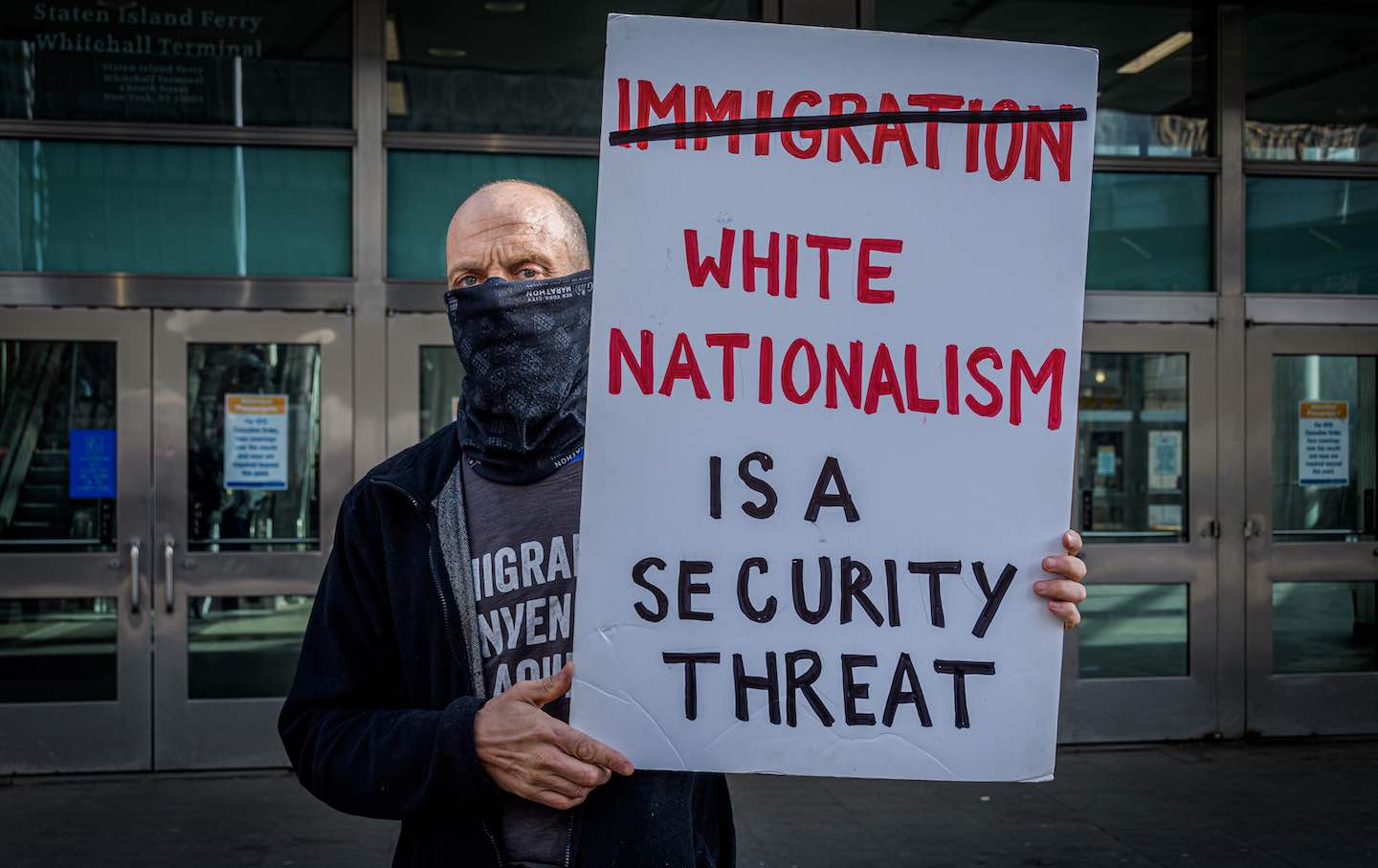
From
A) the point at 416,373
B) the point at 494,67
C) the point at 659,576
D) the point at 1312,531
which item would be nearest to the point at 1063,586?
the point at 659,576

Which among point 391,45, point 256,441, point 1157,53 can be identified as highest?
point 1157,53

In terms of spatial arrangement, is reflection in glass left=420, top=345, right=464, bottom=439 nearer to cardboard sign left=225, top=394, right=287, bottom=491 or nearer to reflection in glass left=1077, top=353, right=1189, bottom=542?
cardboard sign left=225, top=394, right=287, bottom=491

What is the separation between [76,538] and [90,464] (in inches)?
15.7

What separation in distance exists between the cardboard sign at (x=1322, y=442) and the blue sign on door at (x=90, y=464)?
6.91 meters

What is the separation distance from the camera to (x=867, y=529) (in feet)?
6.01

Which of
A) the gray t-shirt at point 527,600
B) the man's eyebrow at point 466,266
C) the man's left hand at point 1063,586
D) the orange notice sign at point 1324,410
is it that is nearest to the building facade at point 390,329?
the orange notice sign at point 1324,410

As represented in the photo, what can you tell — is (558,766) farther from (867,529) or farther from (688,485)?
(867,529)

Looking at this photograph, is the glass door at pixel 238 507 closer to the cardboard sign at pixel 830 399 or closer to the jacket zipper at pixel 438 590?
the jacket zipper at pixel 438 590

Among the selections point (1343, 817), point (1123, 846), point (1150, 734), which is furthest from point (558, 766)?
point (1150, 734)

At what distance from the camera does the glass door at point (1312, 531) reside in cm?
776

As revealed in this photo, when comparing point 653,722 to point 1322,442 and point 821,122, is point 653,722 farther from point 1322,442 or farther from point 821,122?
point 1322,442

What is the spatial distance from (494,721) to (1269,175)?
757 cm

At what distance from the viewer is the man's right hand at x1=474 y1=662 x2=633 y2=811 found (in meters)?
1.70

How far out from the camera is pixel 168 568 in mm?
6852
